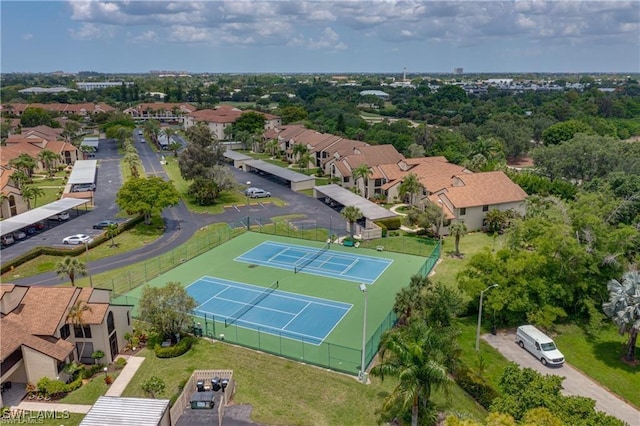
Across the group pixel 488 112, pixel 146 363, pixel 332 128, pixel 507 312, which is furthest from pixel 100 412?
pixel 488 112

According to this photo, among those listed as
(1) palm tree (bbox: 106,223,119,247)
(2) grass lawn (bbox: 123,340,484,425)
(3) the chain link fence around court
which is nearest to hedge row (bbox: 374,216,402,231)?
(3) the chain link fence around court

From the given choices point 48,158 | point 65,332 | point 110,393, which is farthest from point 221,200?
point 110,393

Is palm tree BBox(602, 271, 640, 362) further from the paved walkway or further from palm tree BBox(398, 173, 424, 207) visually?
palm tree BBox(398, 173, 424, 207)

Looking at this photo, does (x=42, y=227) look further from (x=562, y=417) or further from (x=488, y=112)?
(x=488, y=112)

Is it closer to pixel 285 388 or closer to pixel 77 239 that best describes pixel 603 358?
pixel 285 388

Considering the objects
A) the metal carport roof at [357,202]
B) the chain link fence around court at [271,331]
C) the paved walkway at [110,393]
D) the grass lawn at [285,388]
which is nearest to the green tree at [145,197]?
the chain link fence around court at [271,331]

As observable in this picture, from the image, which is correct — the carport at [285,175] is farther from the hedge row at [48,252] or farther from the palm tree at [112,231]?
the hedge row at [48,252]

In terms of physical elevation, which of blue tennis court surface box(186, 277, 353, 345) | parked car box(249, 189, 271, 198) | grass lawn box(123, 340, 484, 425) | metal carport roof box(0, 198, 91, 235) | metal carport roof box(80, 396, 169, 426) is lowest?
grass lawn box(123, 340, 484, 425)
